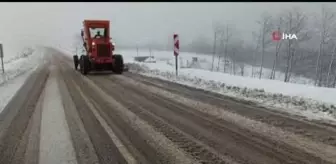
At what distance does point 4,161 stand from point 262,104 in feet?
20.0

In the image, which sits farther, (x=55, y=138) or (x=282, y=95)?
(x=282, y=95)

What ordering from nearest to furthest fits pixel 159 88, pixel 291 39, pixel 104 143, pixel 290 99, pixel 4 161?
pixel 4 161, pixel 104 143, pixel 290 99, pixel 159 88, pixel 291 39

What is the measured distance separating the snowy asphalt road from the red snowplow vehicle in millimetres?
8851

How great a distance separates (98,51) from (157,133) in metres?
13.1

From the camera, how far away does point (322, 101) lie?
27.5 feet

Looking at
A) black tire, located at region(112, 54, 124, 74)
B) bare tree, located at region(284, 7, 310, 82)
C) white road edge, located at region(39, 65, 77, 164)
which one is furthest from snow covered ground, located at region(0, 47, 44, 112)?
bare tree, located at region(284, 7, 310, 82)

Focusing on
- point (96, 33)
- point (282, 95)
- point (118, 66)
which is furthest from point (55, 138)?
point (96, 33)

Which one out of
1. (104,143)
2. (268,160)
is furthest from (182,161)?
(104,143)

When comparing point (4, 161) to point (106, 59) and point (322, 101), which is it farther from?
point (106, 59)

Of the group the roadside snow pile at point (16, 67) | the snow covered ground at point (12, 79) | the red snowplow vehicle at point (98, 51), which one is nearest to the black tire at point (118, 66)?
the red snowplow vehicle at point (98, 51)

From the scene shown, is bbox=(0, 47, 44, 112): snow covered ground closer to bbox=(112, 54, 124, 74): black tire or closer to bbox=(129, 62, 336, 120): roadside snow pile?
bbox=(112, 54, 124, 74): black tire

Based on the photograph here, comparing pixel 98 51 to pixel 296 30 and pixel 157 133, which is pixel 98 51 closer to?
pixel 157 133

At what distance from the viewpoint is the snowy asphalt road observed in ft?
15.0

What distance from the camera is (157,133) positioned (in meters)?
5.78
